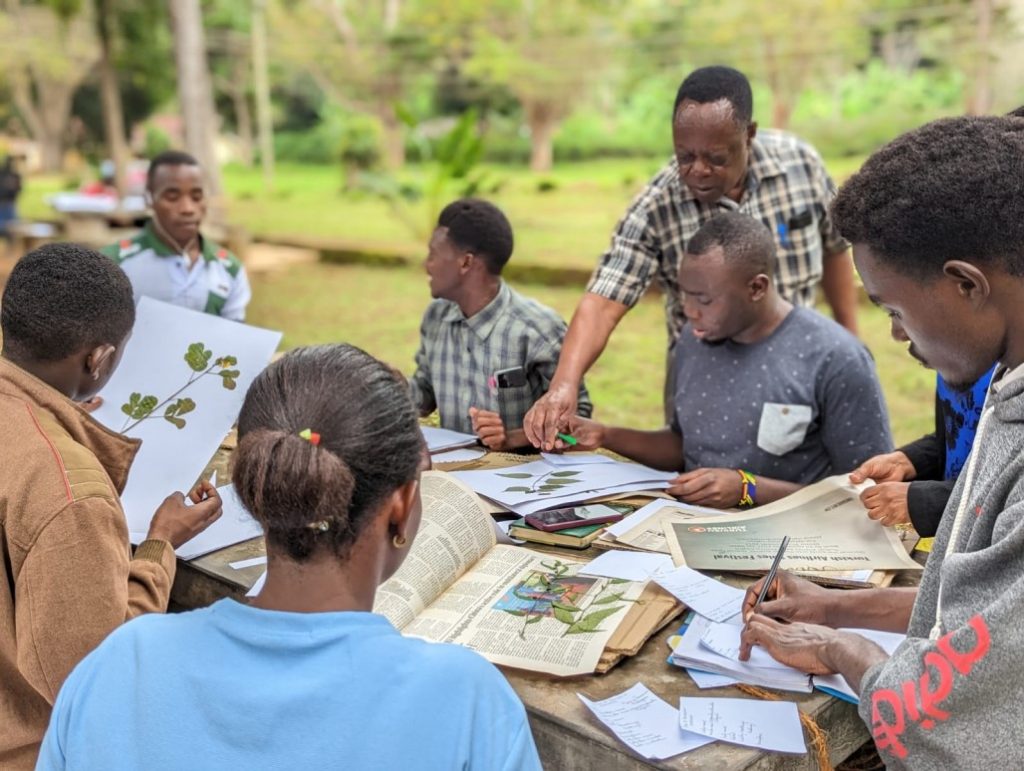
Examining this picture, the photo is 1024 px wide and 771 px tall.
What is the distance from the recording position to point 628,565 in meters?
1.99

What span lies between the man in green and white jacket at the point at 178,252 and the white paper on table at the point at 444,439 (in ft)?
4.98

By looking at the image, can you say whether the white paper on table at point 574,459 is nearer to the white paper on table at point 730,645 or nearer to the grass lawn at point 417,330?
the white paper on table at point 730,645

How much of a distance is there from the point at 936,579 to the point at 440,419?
2121 millimetres

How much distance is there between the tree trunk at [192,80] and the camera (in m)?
11.5

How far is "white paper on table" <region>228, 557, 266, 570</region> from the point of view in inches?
85.3

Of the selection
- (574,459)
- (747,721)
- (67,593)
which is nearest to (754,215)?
(574,459)

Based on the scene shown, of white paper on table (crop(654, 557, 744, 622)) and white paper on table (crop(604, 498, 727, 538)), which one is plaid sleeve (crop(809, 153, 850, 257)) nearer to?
white paper on table (crop(604, 498, 727, 538))

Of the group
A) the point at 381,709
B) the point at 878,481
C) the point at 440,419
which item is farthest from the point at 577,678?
the point at 440,419

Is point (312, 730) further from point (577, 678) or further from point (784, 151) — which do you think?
point (784, 151)

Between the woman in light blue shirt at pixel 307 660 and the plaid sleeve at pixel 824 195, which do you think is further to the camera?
the plaid sleeve at pixel 824 195

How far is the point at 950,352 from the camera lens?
1301 mm

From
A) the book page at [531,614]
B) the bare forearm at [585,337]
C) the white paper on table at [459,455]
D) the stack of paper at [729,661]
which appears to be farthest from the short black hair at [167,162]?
the stack of paper at [729,661]

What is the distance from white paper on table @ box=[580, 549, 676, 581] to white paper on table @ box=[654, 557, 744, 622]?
35 millimetres

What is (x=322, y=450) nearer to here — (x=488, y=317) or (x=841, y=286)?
(x=488, y=317)
